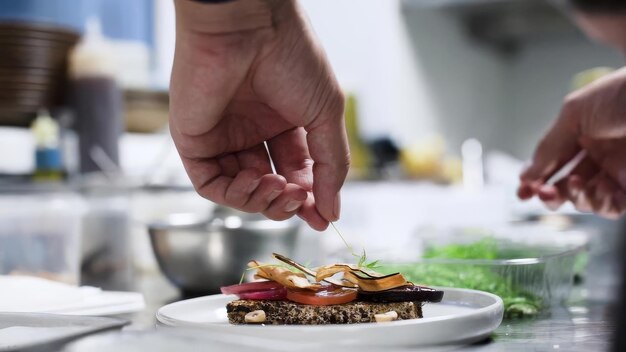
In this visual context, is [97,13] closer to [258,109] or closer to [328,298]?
[258,109]

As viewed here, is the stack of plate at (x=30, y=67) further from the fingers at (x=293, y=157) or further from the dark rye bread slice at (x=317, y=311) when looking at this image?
the dark rye bread slice at (x=317, y=311)

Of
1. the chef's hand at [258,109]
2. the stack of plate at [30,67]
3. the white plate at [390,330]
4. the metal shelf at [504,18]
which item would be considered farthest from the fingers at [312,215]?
the metal shelf at [504,18]

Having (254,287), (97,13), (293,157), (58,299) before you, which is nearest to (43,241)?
(58,299)

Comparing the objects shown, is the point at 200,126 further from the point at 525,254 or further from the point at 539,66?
the point at 539,66

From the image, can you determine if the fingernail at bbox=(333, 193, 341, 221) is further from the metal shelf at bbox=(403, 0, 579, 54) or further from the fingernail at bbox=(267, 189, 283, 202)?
the metal shelf at bbox=(403, 0, 579, 54)

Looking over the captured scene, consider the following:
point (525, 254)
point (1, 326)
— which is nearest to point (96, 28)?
point (525, 254)
